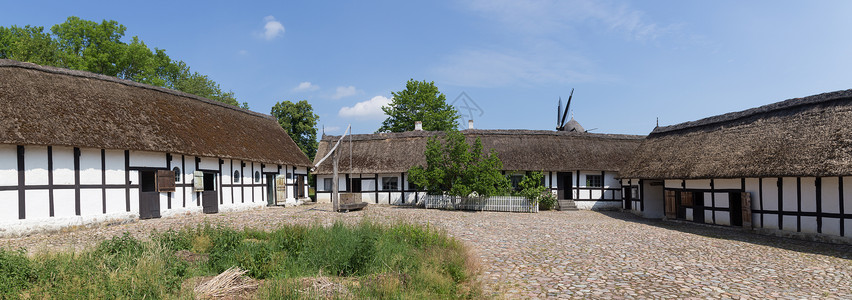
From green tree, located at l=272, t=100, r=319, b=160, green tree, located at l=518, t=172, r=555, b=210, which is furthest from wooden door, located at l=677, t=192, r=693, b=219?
green tree, located at l=272, t=100, r=319, b=160

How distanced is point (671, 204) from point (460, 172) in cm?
1023

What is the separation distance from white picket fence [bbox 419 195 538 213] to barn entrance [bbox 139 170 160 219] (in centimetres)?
1334

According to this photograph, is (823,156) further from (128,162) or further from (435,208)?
(128,162)

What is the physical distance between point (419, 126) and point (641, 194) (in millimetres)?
16320

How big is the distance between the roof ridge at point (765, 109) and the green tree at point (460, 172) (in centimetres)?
895

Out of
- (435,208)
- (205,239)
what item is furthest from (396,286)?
(435,208)

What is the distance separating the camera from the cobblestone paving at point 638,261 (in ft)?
24.8

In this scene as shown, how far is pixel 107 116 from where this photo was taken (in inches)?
647

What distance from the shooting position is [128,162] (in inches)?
650

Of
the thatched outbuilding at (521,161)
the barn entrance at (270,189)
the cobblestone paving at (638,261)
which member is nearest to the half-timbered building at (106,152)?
the cobblestone paving at (638,261)

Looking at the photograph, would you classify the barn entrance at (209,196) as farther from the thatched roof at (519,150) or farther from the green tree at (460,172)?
the green tree at (460,172)

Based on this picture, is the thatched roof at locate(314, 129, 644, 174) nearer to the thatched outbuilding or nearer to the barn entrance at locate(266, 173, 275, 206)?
the thatched outbuilding

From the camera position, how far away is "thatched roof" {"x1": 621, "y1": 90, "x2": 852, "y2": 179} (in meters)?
13.5

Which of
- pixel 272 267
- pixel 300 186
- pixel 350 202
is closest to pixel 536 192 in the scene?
pixel 350 202
